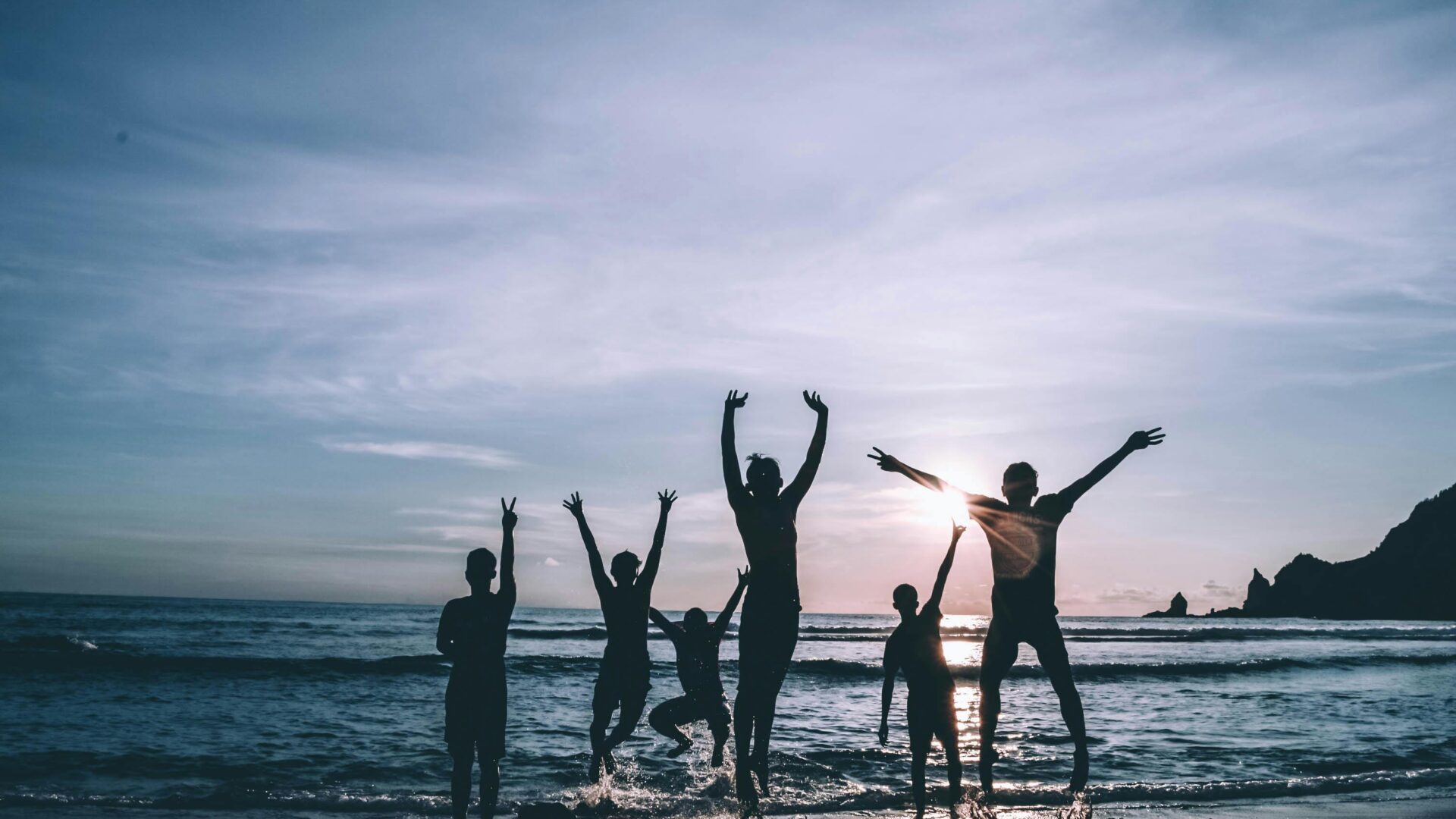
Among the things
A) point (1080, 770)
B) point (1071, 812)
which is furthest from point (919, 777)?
point (1071, 812)

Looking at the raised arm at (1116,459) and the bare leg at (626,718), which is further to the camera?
the bare leg at (626,718)

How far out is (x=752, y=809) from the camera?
241 inches

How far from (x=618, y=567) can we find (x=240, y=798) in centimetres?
441

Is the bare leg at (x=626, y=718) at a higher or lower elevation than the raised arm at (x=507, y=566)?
lower

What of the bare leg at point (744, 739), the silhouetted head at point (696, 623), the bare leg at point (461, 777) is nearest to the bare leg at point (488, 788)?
the bare leg at point (461, 777)

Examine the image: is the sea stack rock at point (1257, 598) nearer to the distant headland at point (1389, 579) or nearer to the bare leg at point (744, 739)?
the distant headland at point (1389, 579)

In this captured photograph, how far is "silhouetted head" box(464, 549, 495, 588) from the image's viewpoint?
20.2ft

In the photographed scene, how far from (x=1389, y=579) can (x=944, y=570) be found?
10240 centimetres

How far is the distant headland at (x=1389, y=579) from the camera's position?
82.0 metres

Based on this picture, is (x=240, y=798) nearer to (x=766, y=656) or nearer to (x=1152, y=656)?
(x=766, y=656)

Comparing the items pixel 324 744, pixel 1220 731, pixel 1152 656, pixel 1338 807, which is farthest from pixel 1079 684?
pixel 324 744

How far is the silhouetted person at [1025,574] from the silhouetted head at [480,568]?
9.20ft

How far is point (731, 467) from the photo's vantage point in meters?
5.71

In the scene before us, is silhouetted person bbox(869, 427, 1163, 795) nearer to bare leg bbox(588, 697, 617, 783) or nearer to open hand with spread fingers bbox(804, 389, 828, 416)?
open hand with spread fingers bbox(804, 389, 828, 416)
